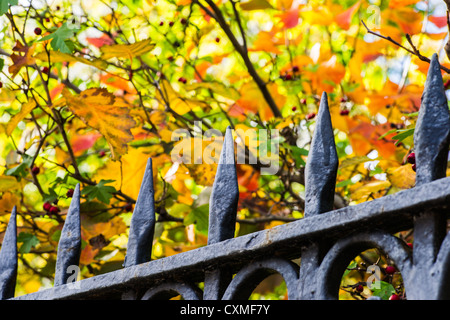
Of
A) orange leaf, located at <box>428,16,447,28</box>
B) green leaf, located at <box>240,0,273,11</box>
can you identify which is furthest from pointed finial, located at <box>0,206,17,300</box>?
orange leaf, located at <box>428,16,447,28</box>

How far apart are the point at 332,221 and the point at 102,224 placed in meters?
1.45

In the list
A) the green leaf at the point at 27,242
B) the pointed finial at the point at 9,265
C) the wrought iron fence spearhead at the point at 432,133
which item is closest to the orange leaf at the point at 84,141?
the green leaf at the point at 27,242

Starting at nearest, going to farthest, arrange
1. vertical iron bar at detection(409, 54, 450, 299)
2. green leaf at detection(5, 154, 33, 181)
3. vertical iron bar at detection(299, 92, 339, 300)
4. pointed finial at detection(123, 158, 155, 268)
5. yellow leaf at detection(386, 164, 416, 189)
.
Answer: vertical iron bar at detection(409, 54, 450, 299)
vertical iron bar at detection(299, 92, 339, 300)
pointed finial at detection(123, 158, 155, 268)
yellow leaf at detection(386, 164, 416, 189)
green leaf at detection(5, 154, 33, 181)

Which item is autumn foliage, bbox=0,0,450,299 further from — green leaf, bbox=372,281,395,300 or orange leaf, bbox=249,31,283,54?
green leaf, bbox=372,281,395,300

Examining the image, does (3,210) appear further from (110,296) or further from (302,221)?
(302,221)

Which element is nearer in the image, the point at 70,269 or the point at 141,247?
the point at 141,247

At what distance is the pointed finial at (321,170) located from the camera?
0.90 metres

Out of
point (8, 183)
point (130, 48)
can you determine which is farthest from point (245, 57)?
point (8, 183)

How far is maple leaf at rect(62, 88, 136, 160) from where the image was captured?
68.4 inches

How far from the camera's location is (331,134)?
96 centimetres

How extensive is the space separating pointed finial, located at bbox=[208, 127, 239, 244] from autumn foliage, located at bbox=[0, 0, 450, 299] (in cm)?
74
